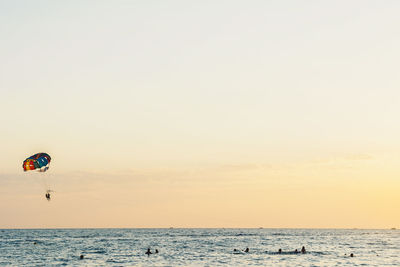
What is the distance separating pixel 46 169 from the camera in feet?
213

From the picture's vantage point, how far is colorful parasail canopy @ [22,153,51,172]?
210 ft

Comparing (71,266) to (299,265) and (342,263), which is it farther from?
(342,263)

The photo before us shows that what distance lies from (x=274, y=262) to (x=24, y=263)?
34.5 m

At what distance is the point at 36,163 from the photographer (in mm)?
64312

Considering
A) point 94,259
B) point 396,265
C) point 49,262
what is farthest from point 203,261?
point 396,265

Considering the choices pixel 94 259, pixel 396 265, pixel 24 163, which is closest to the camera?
pixel 24 163

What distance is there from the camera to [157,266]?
65.6m

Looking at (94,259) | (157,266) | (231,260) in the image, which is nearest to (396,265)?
(231,260)

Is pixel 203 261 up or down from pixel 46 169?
down

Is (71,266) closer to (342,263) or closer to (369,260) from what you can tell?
(342,263)

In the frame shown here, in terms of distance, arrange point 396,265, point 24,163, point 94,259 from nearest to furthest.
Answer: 1. point 24,163
2. point 396,265
3. point 94,259

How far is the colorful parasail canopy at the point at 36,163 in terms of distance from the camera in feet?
210

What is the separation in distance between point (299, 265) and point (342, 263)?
7.78m

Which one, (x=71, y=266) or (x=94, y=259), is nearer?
(x=71, y=266)
